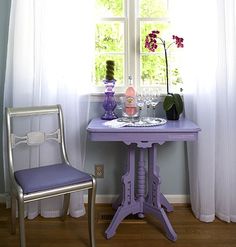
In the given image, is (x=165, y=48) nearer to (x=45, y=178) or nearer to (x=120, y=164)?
(x=120, y=164)

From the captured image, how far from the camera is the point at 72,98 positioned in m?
2.50

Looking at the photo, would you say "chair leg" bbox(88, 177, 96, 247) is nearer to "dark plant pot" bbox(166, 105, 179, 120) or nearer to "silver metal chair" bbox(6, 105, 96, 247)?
"silver metal chair" bbox(6, 105, 96, 247)

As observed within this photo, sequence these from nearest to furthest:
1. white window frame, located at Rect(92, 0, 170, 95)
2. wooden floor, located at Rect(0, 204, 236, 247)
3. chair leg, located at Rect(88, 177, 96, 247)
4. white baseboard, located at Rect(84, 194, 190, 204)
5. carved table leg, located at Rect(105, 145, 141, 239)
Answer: chair leg, located at Rect(88, 177, 96, 247)
wooden floor, located at Rect(0, 204, 236, 247)
carved table leg, located at Rect(105, 145, 141, 239)
white window frame, located at Rect(92, 0, 170, 95)
white baseboard, located at Rect(84, 194, 190, 204)

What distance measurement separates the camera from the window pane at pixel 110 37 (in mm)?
2717

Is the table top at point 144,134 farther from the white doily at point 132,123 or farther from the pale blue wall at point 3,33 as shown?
the pale blue wall at point 3,33

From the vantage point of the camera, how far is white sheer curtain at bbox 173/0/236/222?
7.84 ft

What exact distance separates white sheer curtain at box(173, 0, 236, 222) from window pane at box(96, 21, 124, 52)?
0.48 meters

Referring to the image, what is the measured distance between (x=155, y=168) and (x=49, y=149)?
32.2 inches

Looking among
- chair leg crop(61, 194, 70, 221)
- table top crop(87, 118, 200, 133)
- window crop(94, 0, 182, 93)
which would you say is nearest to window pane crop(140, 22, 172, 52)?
window crop(94, 0, 182, 93)

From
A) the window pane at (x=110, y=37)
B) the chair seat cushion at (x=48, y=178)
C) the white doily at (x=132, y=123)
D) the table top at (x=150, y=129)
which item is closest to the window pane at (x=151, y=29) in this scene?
the window pane at (x=110, y=37)

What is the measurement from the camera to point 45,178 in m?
2.02

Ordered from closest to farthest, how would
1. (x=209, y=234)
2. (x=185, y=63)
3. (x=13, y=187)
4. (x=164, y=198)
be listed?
(x=13, y=187)
(x=209, y=234)
(x=185, y=63)
(x=164, y=198)

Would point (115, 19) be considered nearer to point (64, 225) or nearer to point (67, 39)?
point (67, 39)

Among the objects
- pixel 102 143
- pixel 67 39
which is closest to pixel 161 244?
pixel 102 143
